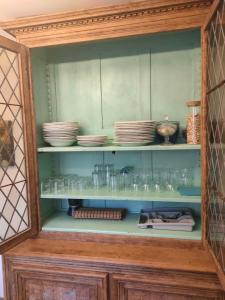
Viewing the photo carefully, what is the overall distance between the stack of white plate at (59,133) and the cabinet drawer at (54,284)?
737 millimetres

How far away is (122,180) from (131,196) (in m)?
0.20

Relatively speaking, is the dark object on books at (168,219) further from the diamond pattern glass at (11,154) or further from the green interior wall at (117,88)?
the diamond pattern glass at (11,154)

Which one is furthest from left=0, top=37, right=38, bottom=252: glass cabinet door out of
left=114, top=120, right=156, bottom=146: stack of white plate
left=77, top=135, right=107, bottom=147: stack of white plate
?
left=114, top=120, right=156, bottom=146: stack of white plate

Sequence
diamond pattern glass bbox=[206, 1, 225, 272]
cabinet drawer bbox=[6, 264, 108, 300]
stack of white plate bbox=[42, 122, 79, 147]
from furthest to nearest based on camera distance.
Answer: stack of white plate bbox=[42, 122, 79, 147], cabinet drawer bbox=[6, 264, 108, 300], diamond pattern glass bbox=[206, 1, 225, 272]

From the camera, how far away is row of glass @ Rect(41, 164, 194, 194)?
1649 mm

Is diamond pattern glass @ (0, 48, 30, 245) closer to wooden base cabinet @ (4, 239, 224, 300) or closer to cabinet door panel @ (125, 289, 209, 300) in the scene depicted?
wooden base cabinet @ (4, 239, 224, 300)

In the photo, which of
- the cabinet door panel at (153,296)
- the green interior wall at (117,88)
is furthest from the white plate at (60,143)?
the cabinet door panel at (153,296)

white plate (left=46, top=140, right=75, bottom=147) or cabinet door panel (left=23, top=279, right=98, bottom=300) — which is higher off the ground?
white plate (left=46, top=140, right=75, bottom=147)

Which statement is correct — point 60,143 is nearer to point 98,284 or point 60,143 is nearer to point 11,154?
point 11,154

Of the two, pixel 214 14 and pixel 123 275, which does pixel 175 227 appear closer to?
pixel 123 275

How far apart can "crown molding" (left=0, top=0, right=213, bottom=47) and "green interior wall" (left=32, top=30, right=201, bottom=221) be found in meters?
0.22

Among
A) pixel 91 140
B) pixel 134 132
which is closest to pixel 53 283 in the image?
pixel 91 140

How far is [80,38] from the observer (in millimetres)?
1479

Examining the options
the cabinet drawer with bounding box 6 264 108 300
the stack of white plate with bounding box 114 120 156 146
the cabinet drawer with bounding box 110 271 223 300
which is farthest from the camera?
the stack of white plate with bounding box 114 120 156 146
